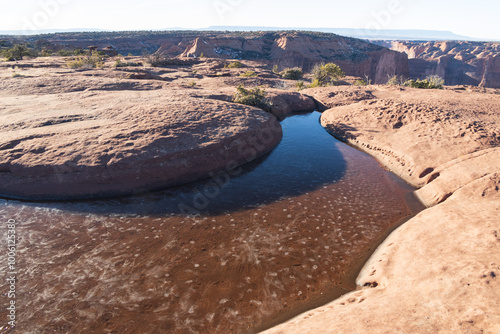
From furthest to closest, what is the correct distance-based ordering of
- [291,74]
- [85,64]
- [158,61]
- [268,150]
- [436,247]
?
[291,74] → [158,61] → [85,64] → [268,150] → [436,247]

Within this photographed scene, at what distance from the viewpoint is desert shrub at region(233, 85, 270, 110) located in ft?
51.0

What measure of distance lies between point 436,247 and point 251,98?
1226cm

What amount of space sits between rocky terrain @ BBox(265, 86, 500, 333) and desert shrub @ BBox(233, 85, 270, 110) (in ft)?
20.4

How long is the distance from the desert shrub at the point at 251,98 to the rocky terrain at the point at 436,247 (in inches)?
245

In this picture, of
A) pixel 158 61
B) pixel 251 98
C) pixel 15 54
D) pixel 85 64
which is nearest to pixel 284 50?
pixel 158 61

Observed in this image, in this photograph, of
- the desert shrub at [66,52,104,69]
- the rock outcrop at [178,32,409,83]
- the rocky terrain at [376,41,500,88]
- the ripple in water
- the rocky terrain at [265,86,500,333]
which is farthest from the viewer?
the rocky terrain at [376,41,500,88]

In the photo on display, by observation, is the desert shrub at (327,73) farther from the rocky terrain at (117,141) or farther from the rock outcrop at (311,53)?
the rock outcrop at (311,53)

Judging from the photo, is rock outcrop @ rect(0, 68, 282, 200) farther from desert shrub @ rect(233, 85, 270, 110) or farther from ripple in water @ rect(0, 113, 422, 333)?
desert shrub @ rect(233, 85, 270, 110)

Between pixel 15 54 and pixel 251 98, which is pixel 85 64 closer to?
pixel 15 54

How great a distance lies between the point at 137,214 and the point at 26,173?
409 cm

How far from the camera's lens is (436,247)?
212 inches

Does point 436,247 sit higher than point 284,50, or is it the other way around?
point 284,50

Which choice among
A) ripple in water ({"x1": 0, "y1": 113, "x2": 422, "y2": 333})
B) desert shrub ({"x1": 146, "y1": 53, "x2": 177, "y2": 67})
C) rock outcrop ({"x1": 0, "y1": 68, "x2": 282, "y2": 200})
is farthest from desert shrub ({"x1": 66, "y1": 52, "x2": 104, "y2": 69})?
ripple in water ({"x1": 0, "y1": 113, "x2": 422, "y2": 333})

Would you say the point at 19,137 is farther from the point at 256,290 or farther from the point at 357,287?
the point at 357,287
